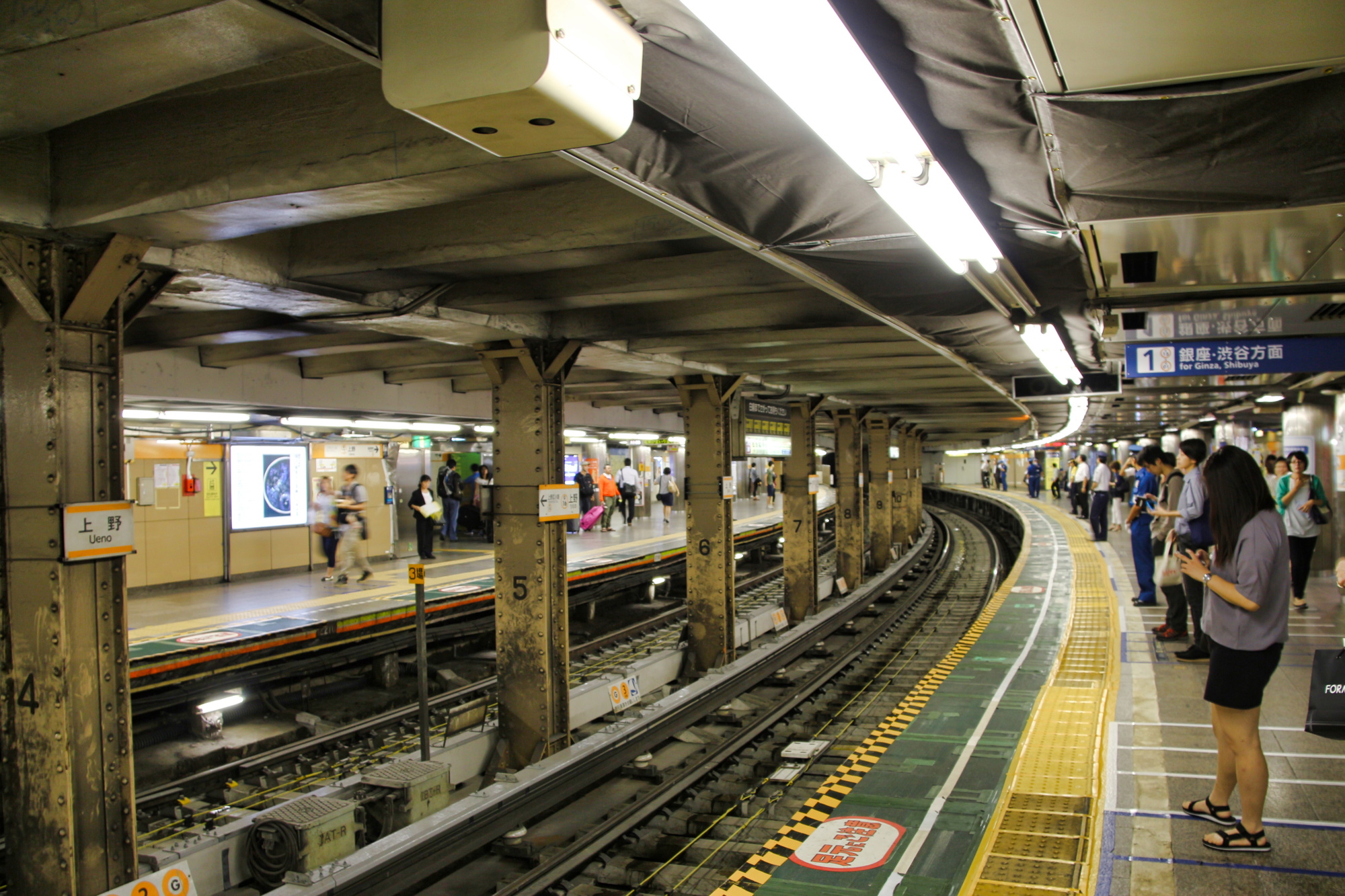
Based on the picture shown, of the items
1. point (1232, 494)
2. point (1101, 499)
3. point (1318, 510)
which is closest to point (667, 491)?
point (1101, 499)

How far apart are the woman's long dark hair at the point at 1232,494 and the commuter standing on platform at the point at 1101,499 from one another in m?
11.6

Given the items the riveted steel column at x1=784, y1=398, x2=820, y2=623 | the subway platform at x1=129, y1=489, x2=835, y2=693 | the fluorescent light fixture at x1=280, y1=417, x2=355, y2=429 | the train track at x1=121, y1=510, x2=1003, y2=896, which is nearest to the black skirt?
the train track at x1=121, y1=510, x2=1003, y2=896

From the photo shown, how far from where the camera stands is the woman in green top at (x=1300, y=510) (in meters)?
8.00

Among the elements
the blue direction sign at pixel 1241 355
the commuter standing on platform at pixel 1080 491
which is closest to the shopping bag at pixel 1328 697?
the blue direction sign at pixel 1241 355

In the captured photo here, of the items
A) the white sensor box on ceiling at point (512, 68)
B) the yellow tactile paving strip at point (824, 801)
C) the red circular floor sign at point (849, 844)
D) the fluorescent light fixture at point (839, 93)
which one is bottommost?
the yellow tactile paving strip at point (824, 801)

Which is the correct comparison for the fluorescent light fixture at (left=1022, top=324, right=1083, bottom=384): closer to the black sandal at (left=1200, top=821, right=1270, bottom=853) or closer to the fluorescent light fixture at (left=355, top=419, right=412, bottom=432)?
the black sandal at (left=1200, top=821, right=1270, bottom=853)

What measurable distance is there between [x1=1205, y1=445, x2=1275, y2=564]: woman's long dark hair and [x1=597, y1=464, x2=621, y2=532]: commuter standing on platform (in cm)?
1750

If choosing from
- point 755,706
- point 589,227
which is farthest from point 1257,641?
point 755,706

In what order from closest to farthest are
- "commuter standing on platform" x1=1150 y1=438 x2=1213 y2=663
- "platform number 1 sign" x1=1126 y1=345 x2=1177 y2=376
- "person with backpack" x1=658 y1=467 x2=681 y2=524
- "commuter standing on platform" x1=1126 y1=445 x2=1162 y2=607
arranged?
"commuter standing on platform" x1=1150 y1=438 x2=1213 y2=663 → "platform number 1 sign" x1=1126 y1=345 x2=1177 y2=376 → "commuter standing on platform" x1=1126 y1=445 x2=1162 y2=607 → "person with backpack" x1=658 y1=467 x2=681 y2=524

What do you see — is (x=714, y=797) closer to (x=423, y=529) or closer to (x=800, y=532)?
(x=800, y=532)

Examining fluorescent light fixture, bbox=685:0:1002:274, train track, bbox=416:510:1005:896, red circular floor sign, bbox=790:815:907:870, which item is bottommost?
train track, bbox=416:510:1005:896

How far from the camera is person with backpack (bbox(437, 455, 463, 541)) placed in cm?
1692

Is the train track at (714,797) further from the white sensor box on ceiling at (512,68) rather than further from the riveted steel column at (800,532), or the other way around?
the white sensor box on ceiling at (512,68)

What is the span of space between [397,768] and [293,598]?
5328 millimetres
